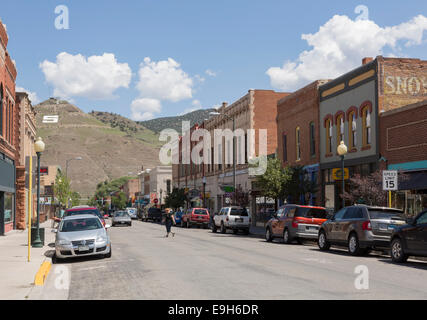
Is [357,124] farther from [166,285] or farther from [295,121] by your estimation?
[166,285]

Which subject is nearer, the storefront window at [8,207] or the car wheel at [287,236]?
the car wheel at [287,236]

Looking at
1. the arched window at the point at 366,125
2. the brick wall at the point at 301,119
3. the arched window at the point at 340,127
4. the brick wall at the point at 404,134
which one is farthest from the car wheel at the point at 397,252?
the brick wall at the point at 301,119

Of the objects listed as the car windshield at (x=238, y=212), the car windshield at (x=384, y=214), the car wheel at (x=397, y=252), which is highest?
the car windshield at (x=384, y=214)

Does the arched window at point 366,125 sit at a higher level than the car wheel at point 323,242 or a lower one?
higher

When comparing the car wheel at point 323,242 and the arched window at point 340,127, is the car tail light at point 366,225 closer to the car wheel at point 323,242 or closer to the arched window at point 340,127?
the car wheel at point 323,242

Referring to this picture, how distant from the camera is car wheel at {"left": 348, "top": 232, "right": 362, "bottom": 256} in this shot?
67.5 ft

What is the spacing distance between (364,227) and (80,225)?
9.97 meters

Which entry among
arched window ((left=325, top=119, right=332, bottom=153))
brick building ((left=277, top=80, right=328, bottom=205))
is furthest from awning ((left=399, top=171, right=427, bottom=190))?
brick building ((left=277, top=80, right=328, bottom=205))

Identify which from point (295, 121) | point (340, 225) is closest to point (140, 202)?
point (295, 121)

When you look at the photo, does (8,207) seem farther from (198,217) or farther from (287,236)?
(287,236)

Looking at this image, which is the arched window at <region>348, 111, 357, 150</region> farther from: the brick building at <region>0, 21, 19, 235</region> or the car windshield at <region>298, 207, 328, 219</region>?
the brick building at <region>0, 21, 19, 235</region>

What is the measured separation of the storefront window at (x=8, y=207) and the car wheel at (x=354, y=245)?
23.6 m

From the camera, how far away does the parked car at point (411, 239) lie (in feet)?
54.1
